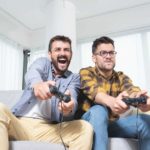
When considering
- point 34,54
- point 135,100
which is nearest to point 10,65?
point 34,54

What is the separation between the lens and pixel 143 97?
50.8 inches

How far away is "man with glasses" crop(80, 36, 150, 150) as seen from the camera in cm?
133

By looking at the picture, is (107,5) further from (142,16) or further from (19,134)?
(19,134)

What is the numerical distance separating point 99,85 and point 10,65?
278 cm

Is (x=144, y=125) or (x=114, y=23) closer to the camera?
(x=144, y=125)

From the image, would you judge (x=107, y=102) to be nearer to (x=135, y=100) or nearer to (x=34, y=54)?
(x=135, y=100)

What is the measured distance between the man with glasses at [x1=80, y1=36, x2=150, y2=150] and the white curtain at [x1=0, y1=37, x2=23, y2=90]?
249cm

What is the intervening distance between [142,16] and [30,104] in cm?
270

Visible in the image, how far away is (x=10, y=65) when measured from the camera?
4.18 metres

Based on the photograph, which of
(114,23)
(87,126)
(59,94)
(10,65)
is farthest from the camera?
(10,65)

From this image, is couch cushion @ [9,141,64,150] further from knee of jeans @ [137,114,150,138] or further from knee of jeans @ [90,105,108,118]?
knee of jeans @ [137,114,150,138]

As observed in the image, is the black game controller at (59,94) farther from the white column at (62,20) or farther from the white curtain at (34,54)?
the white curtain at (34,54)

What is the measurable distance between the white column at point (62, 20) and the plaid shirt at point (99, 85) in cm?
165

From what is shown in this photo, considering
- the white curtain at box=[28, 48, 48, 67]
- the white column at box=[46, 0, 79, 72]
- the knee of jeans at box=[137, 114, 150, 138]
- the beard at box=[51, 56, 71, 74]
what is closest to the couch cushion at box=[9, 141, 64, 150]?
the knee of jeans at box=[137, 114, 150, 138]
